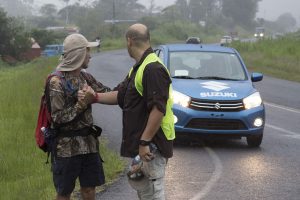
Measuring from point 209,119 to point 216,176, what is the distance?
6.01 feet

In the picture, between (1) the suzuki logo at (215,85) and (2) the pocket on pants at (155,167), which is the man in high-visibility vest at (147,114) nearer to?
(2) the pocket on pants at (155,167)

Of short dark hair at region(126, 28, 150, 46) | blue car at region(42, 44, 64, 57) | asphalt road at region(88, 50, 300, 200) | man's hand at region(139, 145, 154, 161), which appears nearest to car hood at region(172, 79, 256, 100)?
asphalt road at region(88, 50, 300, 200)

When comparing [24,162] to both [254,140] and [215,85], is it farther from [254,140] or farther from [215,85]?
[254,140]

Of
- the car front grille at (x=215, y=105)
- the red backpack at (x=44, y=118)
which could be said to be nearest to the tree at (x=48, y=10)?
the car front grille at (x=215, y=105)

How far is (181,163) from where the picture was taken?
8641 mm

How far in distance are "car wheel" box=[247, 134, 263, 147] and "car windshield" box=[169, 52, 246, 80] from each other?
4.02 ft

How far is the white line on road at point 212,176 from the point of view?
691cm

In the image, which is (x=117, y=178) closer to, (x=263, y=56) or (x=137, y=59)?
(x=137, y=59)

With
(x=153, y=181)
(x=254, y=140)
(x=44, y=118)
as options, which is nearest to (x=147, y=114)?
(x=153, y=181)

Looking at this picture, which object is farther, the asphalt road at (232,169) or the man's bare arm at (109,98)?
the asphalt road at (232,169)

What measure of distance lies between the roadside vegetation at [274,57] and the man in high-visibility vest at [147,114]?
911 inches

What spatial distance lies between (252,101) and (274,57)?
2801 centimetres

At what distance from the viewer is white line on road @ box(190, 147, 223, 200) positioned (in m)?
6.91

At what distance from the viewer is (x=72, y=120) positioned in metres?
4.70
